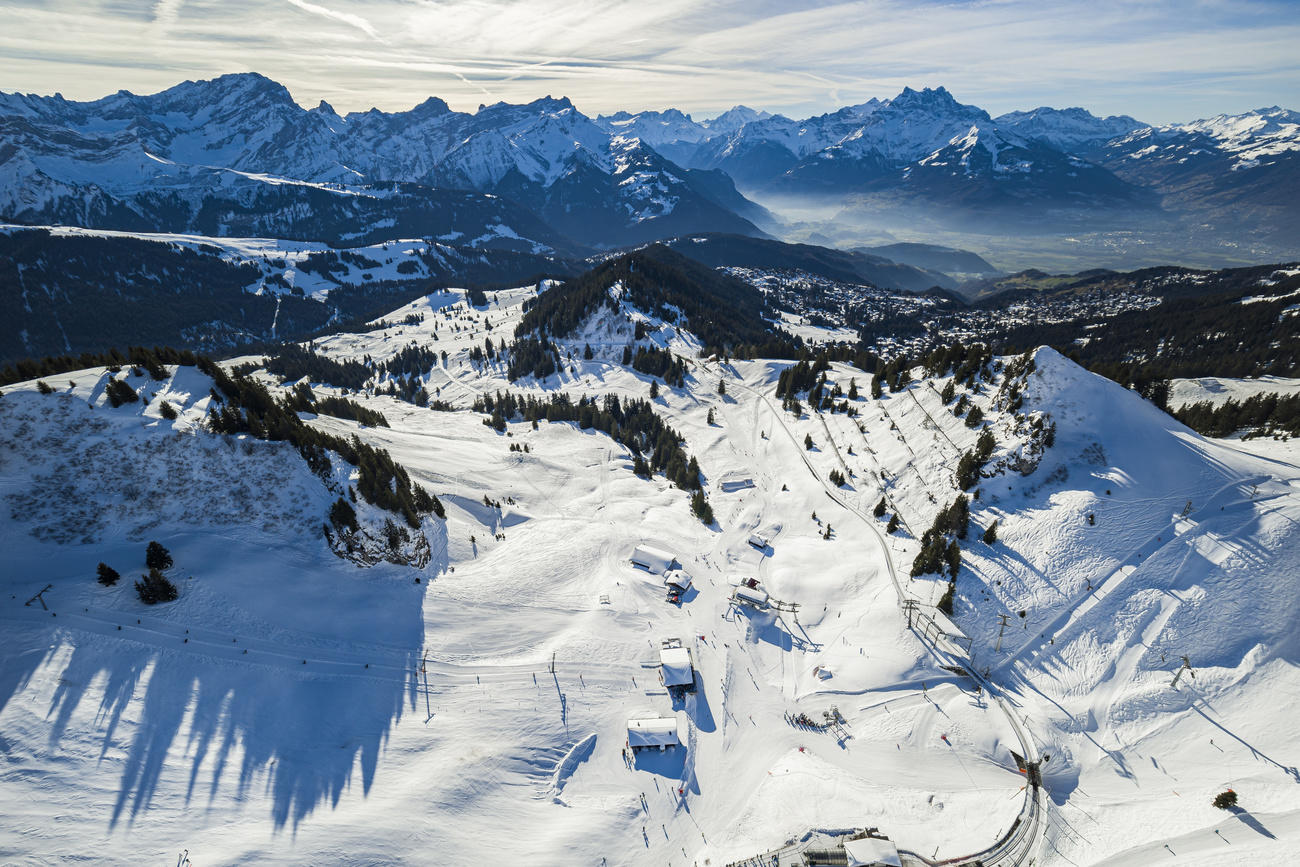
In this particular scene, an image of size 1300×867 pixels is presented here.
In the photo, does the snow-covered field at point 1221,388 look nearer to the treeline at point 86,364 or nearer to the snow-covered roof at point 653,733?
the snow-covered roof at point 653,733

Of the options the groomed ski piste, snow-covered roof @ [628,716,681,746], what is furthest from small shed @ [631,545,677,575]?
snow-covered roof @ [628,716,681,746]

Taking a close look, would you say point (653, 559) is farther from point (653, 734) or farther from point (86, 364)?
point (86, 364)

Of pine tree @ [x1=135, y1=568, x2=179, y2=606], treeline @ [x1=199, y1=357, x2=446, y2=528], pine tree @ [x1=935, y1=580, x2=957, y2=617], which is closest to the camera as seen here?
pine tree @ [x1=135, y1=568, x2=179, y2=606]

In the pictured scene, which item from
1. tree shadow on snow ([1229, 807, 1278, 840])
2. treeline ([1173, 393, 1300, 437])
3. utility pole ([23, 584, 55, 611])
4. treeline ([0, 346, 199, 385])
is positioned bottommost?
tree shadow on snow ([1229, 807, 1278, 840])

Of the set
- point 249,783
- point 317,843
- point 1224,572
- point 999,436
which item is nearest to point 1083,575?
point 1224,572

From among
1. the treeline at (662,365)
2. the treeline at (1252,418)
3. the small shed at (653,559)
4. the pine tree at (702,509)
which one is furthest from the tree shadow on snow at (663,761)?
the treeline at (662,365)

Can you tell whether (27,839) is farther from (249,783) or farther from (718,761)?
(718,761)

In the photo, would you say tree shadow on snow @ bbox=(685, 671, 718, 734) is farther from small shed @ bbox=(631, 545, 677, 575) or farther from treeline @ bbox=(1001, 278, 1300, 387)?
treeline @ bbox=(1001, 278, 1300, 387)
